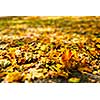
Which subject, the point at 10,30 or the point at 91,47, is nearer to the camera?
the point at 91,47

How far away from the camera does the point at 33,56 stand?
1719 mm

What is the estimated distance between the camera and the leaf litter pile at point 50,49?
A: 1.59m

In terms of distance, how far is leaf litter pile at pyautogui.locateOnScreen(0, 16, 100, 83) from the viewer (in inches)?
62.7

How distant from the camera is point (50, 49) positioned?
1777 millimetres
